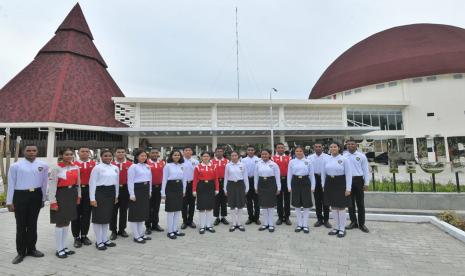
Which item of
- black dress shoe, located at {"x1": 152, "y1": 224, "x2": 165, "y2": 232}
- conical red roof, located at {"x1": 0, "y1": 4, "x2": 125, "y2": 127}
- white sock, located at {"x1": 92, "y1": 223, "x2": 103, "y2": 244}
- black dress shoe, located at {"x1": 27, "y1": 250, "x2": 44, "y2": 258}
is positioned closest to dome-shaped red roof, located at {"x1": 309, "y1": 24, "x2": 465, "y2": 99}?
conical red roof, located at {"x1": 0, "y1": 4, "x2": 125, "y2": 127}

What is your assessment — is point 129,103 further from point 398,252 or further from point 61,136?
point 398,252

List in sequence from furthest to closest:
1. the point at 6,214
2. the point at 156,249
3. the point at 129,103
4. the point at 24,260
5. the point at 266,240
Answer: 1. the point at 129,103
2. the point at 6,214
3. the point at 266,240
4. the point at 156,249
5. the point at 24,260

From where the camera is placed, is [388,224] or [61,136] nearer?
[388,224]

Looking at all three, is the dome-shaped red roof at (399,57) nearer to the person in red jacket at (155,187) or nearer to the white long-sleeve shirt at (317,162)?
the white long-sleeve shirt at (317,162)

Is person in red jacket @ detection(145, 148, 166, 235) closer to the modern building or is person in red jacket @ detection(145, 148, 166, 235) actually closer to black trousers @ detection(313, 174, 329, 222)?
black trousers @ detection(313, 174, 329, 222)

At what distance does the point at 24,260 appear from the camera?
14.3ft

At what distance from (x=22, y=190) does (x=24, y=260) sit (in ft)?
3.60

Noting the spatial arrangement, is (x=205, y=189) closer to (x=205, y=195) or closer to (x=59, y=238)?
(x=205, y=195)

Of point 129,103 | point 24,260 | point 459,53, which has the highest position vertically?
point 459,53

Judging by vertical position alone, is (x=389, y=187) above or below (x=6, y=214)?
above

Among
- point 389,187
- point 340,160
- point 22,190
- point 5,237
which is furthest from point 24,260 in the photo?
point 389,187

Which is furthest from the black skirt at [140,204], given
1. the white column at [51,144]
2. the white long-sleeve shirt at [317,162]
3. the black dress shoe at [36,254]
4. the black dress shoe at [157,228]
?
the white column at [51,144]

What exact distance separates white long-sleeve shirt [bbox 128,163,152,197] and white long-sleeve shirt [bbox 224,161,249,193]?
1670 millimetres

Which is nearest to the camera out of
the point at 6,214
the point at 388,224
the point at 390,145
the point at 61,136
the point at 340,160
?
the point at 340,160
